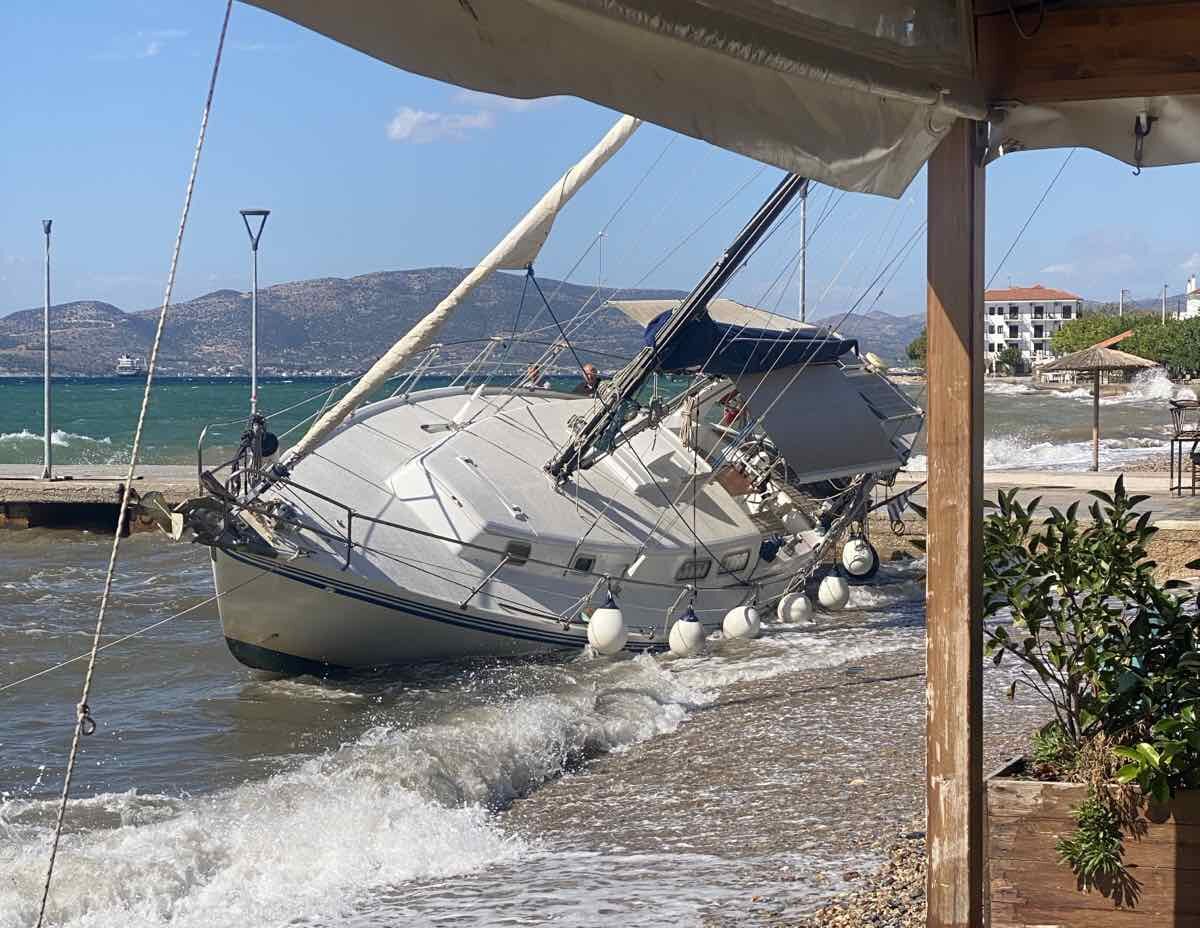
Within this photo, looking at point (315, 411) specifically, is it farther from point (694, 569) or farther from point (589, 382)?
point (694, 569)

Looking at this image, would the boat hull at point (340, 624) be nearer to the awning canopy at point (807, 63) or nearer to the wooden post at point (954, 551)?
the wooden post at point (954, 551)

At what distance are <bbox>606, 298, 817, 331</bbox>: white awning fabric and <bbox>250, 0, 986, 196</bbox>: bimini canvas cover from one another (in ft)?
47.1

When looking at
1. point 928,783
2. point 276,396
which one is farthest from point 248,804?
point 276,396

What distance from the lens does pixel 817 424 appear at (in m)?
18.1

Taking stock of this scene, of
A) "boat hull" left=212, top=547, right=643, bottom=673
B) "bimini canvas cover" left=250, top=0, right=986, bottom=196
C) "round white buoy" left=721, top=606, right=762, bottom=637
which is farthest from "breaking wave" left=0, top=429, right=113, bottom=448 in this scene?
"bimini canvas cover" left=250, top=0, right=986, bottom=196

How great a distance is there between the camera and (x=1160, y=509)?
22.2 meters

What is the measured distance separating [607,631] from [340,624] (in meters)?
2.75

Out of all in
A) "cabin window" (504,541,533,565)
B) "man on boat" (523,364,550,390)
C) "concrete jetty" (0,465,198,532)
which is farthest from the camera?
"concrete jetty" (0,465,198,532)

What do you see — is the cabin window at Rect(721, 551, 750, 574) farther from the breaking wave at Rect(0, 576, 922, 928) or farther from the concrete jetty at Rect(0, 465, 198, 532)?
the concrete jetty at Rect(0, 465, 198, 532)

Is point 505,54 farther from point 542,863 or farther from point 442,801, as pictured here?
Answer: point 442,801

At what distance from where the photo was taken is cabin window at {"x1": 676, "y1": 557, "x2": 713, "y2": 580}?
17.4 m

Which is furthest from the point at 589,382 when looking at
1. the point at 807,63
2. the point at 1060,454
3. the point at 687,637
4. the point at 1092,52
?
the point at 1060,454

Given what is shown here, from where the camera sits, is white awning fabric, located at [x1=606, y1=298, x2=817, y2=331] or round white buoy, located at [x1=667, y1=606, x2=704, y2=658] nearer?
round white buoy, located at [x1=667, y1=606, x2=704, y2=658]

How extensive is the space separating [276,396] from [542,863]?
131634 mm
